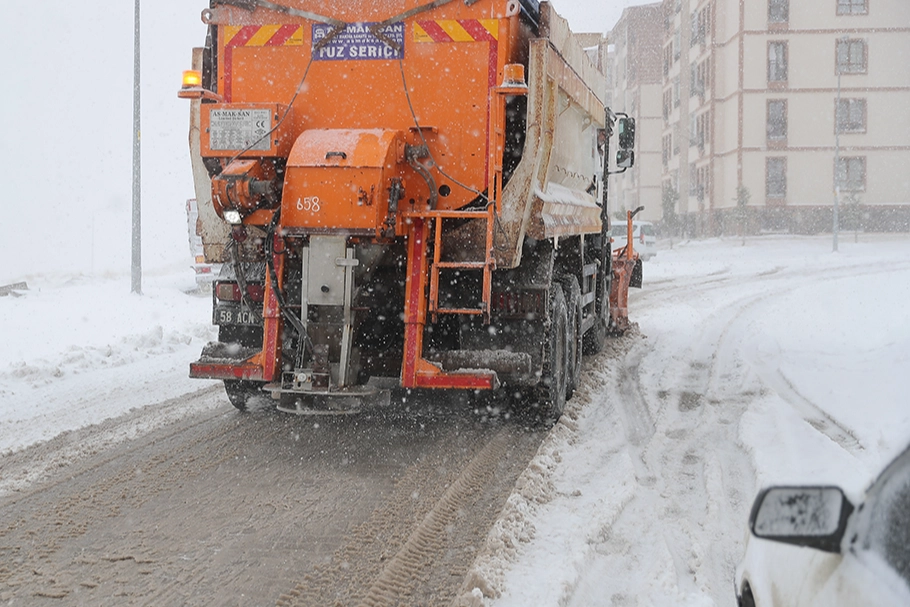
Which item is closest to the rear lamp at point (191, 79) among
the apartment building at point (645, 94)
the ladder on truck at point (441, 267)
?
the ladder on truck at point (441, 267)

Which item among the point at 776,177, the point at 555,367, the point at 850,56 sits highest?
the point at 850,56

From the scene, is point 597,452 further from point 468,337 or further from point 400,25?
point 400,25

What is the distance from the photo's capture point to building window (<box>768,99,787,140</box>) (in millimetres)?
49781

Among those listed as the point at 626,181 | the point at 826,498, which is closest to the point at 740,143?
the point at 626,181

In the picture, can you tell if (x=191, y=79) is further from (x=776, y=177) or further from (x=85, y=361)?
(x=776, y=177)

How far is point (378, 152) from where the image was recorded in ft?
20.8

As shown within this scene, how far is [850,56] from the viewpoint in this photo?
49188mm

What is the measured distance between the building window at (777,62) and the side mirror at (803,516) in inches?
2039

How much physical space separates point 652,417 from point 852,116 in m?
47.4

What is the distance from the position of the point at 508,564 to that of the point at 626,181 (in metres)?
72.8

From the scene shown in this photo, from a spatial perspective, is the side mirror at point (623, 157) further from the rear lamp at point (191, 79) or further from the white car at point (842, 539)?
the white car at point (842, 539)

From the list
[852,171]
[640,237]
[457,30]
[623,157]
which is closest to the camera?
[457,30]

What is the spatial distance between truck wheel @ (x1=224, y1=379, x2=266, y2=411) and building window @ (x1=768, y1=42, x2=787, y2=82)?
4746 centimetres

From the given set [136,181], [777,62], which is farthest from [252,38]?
[777,62]
